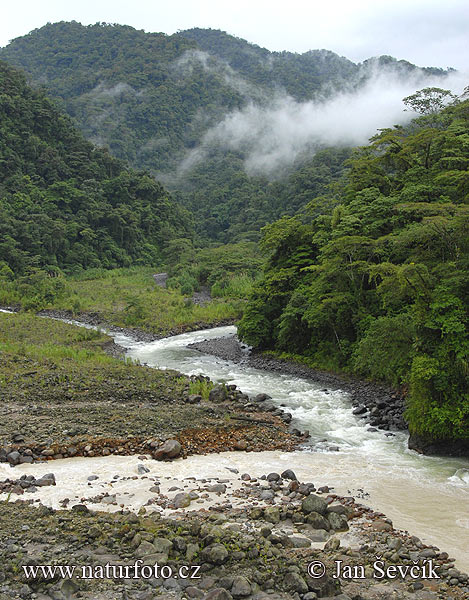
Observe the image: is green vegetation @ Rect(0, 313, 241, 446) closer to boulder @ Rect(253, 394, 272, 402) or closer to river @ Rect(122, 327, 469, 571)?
boulder @ Rect(253, 394, 272, 402)

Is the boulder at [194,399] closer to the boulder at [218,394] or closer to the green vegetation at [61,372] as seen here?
the boulder at [218,394]

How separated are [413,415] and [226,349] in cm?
1670

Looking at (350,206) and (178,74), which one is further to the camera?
(178,74)

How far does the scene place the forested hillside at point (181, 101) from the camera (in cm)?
10194

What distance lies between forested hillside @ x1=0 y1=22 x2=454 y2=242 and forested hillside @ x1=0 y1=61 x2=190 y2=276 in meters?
17.3

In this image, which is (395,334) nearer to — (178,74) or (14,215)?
(14,215)

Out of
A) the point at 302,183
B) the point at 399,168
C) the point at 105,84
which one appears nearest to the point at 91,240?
the point at 302,183

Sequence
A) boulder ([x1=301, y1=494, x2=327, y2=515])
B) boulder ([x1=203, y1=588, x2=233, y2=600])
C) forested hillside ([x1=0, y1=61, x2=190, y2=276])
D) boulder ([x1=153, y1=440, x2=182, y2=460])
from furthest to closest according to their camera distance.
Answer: forested hillside ([x1=0, y1=61, x2=190, y2=276]) < boulder ([x1=153, y1=440, x2=182, y2=460]) < boulder ([x1=301, y1=494, x2=327, y2=515]) < boulder ([x1=203, y1=588, x2=233, y2=600])

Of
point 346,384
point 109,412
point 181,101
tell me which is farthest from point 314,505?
point 181,101

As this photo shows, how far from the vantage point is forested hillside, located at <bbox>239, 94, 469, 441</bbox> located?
13.7m

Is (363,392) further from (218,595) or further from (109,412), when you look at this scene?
(218,595)

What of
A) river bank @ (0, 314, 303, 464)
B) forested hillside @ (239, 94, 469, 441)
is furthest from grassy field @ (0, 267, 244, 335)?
river bank @ (0, 314, 303, 464)

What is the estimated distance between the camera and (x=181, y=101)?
6033 inches

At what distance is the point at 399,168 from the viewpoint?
2678 cm
